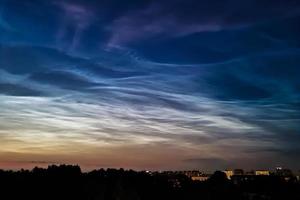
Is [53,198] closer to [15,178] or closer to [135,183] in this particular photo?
[15,178]

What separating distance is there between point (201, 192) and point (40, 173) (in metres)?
38.7

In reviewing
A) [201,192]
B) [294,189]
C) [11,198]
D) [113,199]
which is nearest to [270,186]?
[294,189]

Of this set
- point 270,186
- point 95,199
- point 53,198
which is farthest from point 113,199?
point 270,186

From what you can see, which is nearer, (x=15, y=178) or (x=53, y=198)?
(x=53, y=198)

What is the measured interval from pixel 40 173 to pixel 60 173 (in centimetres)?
444

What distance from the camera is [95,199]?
8562 centimetres

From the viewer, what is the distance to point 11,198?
3295 inches

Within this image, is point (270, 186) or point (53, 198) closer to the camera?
point (53, 198)

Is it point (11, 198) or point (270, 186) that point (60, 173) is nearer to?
point (11, 198)

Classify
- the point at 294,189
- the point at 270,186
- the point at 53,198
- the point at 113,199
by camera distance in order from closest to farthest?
1. the point at 113,199
2. the point at 53,198
3. the point at 294,189
4. the point at 270,186

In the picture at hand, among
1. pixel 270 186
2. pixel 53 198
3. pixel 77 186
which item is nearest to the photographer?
pixel 53 198

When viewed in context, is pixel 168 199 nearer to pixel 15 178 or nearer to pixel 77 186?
pixel 77 186

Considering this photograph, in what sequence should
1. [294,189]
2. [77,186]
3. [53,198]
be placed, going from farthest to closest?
[294,189] → [77,186] → [53,198]

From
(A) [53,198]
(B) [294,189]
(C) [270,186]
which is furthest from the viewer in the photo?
(C) [270,186]
